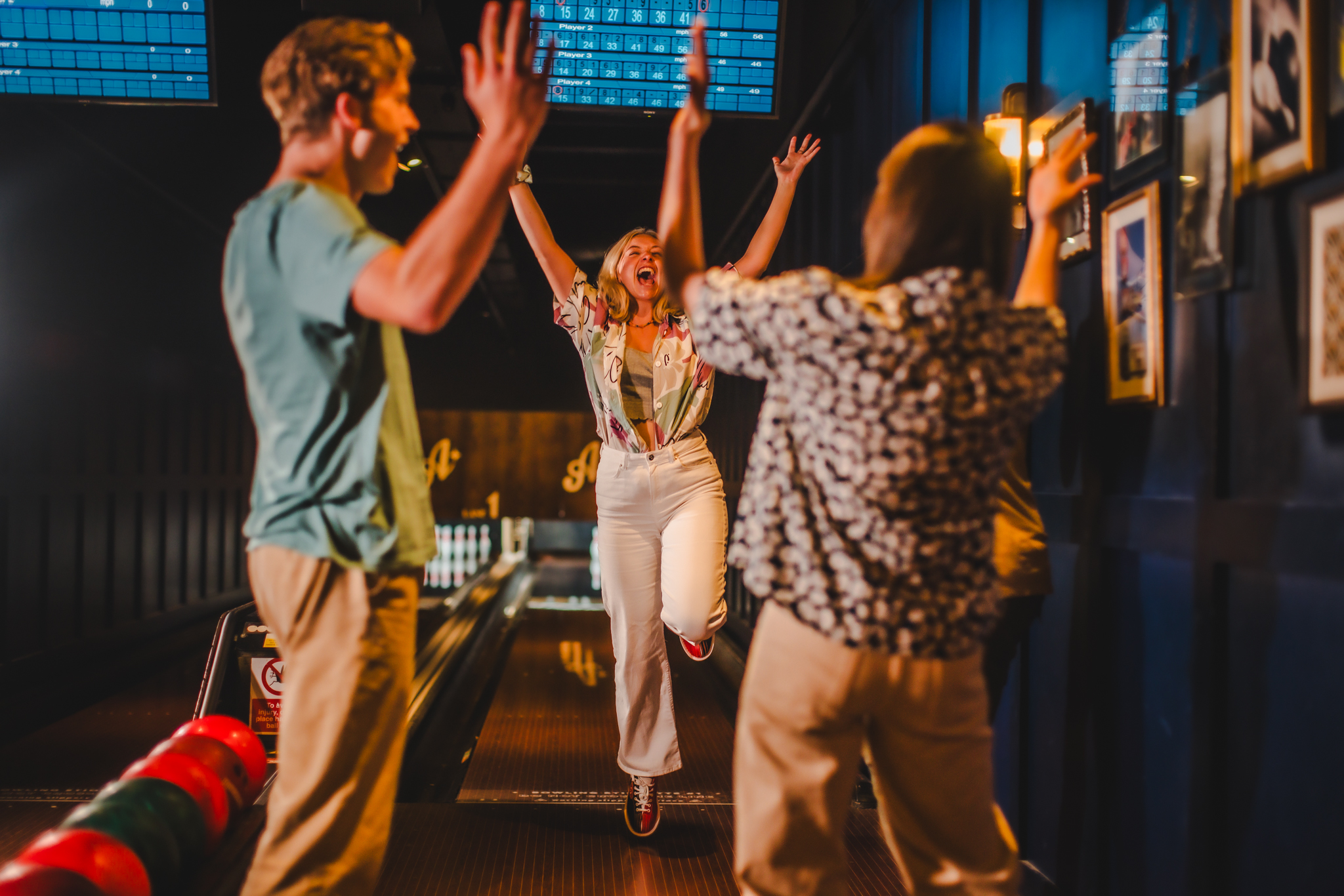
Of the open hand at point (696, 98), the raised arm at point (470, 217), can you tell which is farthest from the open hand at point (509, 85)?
the open hand at point (696, 98)

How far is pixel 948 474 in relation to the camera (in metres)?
1.10

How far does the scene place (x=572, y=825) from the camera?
2699 mm

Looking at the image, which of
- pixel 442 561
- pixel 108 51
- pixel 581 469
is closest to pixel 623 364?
pixel 108 51

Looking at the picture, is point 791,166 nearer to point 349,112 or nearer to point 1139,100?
point 1139,100

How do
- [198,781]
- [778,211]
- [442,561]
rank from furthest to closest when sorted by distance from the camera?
[442,561] → [778,211] → [198,781]

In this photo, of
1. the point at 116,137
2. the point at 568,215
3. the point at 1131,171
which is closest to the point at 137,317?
the point at 116,137

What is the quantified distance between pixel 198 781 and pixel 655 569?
129 cm

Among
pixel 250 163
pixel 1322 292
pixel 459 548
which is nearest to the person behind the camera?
pixel 1322 292

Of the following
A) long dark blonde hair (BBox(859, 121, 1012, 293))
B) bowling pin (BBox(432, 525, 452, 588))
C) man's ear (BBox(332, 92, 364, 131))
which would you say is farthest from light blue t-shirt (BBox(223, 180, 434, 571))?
bowling pin (BBox(432, 525, 452, 588))

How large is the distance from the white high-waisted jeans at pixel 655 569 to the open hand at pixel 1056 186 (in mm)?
1295

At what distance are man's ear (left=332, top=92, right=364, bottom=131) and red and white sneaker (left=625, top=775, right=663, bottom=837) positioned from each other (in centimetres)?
196

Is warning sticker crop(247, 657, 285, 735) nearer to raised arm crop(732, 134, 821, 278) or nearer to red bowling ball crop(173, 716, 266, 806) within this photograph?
red bowling ball crop(173, 716, 266, 806)

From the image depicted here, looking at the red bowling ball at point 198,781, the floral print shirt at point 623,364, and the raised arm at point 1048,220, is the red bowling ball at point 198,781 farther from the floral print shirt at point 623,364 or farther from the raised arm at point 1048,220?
the raised arm at point 1048,220

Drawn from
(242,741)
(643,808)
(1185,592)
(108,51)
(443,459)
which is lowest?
(643,808)
